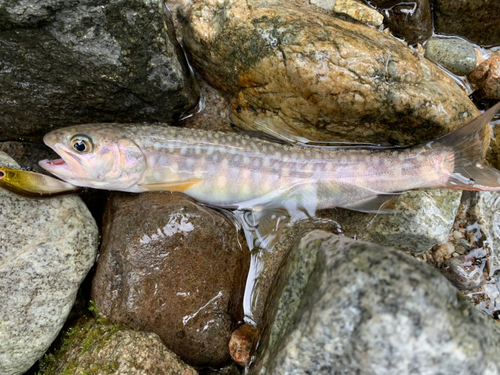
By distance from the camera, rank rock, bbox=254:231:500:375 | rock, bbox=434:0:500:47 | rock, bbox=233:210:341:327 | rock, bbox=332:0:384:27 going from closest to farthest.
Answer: rock, bbox=254:231:500:375
rock, bbox=233:210:341:327
rock, bbox=332:0:384:27
rock, bbox=434:0:500:47

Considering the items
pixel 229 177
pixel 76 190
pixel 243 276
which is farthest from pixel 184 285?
pixel 76 190

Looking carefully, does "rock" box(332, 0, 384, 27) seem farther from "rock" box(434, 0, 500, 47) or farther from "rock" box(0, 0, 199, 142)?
"rock" box(0, 0, 199, 142)

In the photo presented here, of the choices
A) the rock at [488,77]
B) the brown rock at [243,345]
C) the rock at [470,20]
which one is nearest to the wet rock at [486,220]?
the rock at [488,77]

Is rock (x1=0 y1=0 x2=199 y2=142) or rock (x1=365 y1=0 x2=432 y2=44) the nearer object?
rock (x1=0 y1=0 x2=199 y2=142)

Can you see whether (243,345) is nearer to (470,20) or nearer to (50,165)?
(50,165)

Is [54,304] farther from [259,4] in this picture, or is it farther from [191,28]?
[259,4]

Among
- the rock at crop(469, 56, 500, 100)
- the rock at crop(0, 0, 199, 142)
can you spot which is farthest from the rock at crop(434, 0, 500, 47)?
the rock at crop(0, 0, 199, 142)
